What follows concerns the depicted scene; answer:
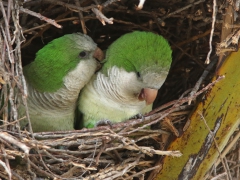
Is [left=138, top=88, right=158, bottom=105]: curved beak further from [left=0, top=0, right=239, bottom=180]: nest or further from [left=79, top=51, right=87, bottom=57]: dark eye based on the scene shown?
[left=79, top=51, right=87, bottom=57]: dark eye

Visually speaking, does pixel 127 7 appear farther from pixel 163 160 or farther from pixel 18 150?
pixel 18 150

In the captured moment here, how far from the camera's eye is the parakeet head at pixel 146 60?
2615mm

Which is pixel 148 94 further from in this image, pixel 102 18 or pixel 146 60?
pixel 102 18

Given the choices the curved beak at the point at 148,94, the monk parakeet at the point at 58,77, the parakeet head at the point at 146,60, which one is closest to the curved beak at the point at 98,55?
the monk parakeet at the point at 58,77

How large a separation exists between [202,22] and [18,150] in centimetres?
156

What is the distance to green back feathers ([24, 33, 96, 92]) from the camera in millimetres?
2709

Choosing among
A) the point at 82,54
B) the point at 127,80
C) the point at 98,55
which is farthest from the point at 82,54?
the point at 127,80

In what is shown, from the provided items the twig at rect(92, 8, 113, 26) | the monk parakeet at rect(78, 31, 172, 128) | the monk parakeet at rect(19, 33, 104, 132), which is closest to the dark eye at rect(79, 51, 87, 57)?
the monk parakeet at rect(19, 33, 104, 132)

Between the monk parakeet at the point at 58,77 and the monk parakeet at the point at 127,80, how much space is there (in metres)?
0.09

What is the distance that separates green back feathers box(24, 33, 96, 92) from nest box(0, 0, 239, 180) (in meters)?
0.12

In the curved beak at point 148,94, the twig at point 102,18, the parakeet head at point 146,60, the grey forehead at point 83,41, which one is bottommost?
the curved beak at point 148,94

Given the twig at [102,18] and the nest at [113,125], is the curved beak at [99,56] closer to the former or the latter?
the nest at [113,125]

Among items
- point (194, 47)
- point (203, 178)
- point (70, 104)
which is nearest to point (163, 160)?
point (203, 178)

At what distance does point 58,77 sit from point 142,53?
55 centimetres
